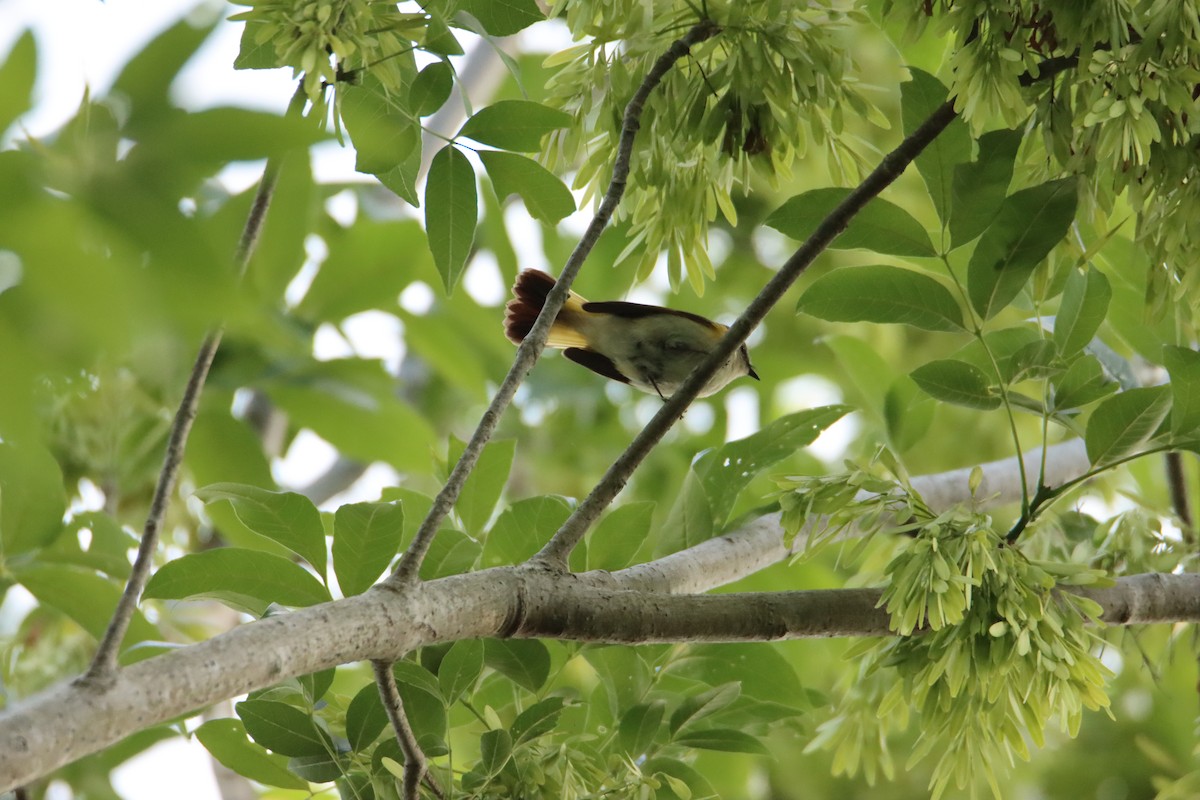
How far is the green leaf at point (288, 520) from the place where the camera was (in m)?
1.78

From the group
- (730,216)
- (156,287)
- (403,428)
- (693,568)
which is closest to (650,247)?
(730,216)

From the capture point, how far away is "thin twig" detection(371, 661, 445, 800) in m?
1.48

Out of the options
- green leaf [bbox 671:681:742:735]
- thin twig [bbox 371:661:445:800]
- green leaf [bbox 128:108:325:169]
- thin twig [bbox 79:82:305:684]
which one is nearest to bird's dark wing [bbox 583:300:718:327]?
green leaf [bbox 671:681:742:735]

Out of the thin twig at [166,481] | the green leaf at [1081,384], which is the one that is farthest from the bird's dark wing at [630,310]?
the thin twig at [166,481]

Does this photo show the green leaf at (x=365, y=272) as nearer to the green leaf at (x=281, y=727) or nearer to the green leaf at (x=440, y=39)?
the green leaf at (x=440, y=39)

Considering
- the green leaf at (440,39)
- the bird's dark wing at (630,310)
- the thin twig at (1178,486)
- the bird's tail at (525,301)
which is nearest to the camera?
the green leaf at (440,39)

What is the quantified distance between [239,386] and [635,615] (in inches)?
57.8

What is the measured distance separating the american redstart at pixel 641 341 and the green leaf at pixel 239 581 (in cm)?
172

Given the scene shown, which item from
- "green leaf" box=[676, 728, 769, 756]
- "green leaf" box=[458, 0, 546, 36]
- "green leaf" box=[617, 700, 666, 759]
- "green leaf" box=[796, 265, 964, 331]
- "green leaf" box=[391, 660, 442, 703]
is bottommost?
"green leaf" box=[676, 728, 769, 756]

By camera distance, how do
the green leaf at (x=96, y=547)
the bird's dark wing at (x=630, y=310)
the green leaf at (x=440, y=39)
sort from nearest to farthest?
the green leaf at (x=440, y=39) → the green leaf at (x=96, y=547) → the bird's dark wing at (x=630, y=310)

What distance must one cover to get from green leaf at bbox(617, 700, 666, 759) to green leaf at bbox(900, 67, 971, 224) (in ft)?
3.24

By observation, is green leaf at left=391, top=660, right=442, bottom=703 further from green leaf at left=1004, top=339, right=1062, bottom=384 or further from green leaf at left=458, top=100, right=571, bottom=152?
green leaf at left=1004, top=339, right=1062, bottom=384

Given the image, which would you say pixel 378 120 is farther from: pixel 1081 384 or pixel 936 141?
pixel 1081 384

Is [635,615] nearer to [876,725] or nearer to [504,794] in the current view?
[504,794]
